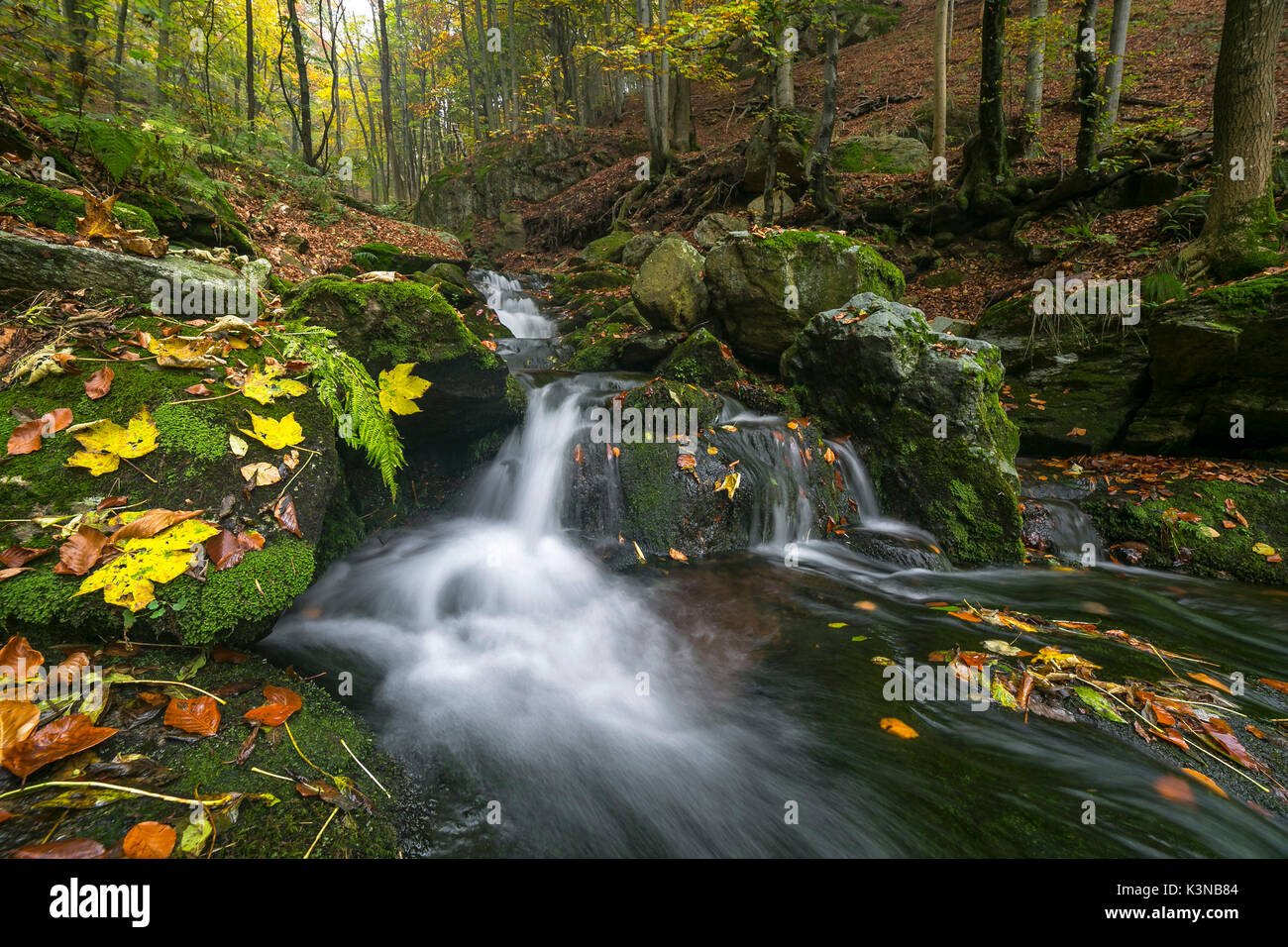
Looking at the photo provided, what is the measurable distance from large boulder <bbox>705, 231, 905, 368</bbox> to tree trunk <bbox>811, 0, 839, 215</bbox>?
492 centimetres

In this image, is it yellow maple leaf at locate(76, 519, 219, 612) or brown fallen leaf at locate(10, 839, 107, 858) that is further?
yellow maple leaf at locate(76, 519, 219, 612)

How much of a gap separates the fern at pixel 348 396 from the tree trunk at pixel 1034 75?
557 inches

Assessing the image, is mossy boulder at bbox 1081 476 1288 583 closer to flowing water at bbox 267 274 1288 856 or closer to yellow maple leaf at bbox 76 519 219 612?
flowing water at bbox 267 274 1288 856

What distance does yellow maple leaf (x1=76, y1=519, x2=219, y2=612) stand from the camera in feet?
7.06

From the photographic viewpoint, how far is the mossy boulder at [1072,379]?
663cm

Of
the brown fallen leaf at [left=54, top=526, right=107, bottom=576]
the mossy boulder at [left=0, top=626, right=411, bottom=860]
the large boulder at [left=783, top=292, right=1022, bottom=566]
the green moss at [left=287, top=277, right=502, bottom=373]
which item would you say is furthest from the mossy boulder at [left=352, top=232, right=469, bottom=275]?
the mossy boulder at [left=0, top=626, right=411, bottom=860]

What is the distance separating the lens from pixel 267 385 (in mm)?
3227

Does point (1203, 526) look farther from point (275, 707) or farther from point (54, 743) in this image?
point (54, 743)

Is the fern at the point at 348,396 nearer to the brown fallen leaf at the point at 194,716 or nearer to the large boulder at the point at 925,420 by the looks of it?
the brown fallen leaf at the point at 194,716

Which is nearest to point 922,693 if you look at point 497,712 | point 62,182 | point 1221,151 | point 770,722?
point 770,722

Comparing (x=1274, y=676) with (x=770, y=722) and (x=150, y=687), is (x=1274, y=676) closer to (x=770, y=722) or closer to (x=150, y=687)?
(x=770, y=722)

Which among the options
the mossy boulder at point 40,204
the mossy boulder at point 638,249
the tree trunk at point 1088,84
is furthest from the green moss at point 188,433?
the tree trunk at point 1088,84

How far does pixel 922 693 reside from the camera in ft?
10.2

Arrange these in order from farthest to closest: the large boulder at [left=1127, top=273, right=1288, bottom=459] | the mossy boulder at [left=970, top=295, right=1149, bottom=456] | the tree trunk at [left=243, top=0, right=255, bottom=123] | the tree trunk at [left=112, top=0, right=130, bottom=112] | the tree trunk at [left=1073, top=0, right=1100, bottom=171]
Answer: the tree trunk at [left=243, top=0, right=255, bottom=123], the tree trunk at [left=112, top=0, right=130, bottom=112], the tree trunk at [left=1073, top=0, right=1100, bottom=171], the mossy boulder at [left=970, top=295, right=1149, bottom=456], the large boulder at [left=1127, top=273, right=1288, bottom=459]
